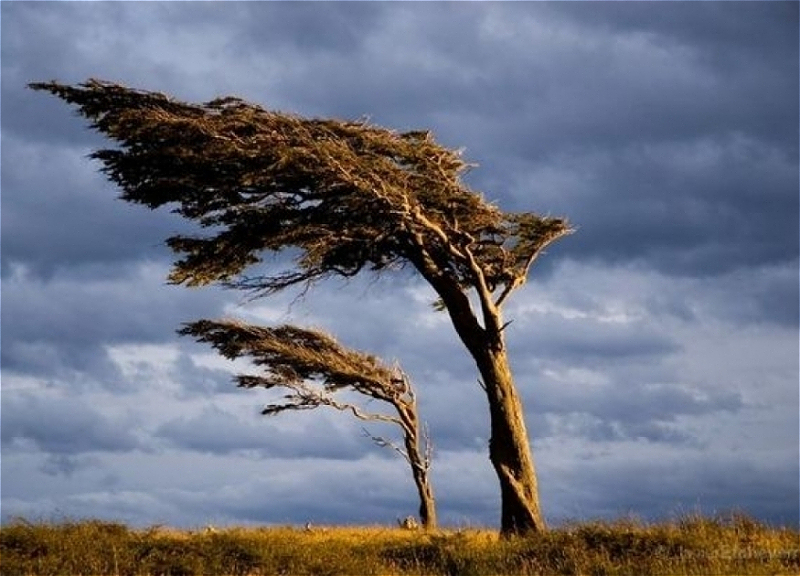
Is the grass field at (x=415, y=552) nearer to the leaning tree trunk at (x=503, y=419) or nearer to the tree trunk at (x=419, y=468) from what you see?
the leaning tree trunk at (x=503, y=419)

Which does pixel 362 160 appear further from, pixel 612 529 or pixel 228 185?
pixel 612 529

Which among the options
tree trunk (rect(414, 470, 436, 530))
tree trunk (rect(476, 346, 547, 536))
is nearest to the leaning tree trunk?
tree trunk (rect(476, 346, 547, 536))

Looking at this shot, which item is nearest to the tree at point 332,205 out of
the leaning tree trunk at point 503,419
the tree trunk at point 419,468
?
the leaning tree trunk at point 503,419

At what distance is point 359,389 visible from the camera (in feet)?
105

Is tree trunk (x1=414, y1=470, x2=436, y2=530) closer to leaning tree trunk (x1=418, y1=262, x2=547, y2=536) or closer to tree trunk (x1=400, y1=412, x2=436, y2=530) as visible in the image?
tree trunk (x1=400, y1=412, x2=436, y2=530)

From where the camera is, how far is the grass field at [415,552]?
18188 millimetres

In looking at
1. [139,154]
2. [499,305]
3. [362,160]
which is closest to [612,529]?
[499,305]

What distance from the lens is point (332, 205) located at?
23.8m

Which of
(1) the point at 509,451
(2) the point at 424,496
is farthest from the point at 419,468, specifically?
(1) the point at 509,451

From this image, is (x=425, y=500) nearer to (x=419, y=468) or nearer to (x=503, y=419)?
(x=419, y=468)

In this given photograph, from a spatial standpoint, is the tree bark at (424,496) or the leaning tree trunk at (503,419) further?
the tree bark at (424,496)

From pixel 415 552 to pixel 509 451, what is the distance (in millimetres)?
4277

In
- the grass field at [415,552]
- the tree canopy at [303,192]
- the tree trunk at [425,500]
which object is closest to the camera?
the grass field at [415,552]

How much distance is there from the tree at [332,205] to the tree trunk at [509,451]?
0.08ft
